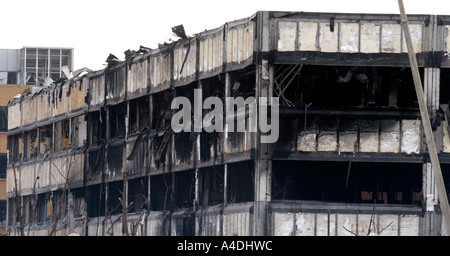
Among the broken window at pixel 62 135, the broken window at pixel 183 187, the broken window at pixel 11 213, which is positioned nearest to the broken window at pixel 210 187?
the broken window at pixel 183 187

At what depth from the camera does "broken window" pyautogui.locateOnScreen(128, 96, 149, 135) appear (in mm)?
49125

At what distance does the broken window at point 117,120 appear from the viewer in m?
51.5

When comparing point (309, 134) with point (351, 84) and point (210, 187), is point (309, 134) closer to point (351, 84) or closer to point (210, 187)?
point (351, 84)

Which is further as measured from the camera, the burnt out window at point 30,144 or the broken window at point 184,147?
the burnt out window at point 30,144

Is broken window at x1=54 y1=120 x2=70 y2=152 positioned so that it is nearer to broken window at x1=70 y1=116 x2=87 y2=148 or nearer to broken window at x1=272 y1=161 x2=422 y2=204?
broken window at x1=70 y1=116 x2=87 y2=148

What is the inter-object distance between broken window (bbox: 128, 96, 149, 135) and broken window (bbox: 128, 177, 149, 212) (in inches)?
80.7

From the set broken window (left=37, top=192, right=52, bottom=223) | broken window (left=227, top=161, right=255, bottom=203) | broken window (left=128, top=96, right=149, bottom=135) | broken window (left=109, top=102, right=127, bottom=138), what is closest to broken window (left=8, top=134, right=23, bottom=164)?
broken window (left=37, top=192, right=52, bottom=223)

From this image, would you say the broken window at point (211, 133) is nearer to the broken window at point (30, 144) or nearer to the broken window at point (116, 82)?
the broken window at point (116, 82)

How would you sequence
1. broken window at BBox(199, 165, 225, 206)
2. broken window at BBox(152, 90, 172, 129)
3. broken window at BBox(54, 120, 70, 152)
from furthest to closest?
broken window at BBox(54, 120, 70, 152) → broken window at BBox(152, 90, 172, 129) → broken window at BBox(199, 165, 225, 206)

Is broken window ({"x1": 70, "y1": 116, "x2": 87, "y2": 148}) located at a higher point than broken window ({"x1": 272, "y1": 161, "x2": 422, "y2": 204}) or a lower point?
higher

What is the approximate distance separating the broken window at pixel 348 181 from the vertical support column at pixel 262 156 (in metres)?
1.52
